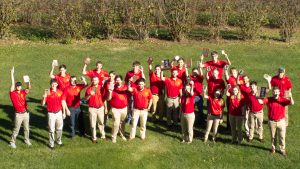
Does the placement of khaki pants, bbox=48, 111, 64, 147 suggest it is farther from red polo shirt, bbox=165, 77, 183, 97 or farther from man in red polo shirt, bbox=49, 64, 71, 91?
red polo shirt, bbox=165, 77, 183, 97

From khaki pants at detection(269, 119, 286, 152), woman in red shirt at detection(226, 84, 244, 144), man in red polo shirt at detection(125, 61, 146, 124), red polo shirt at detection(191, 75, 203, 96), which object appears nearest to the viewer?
khaki pants at detection(269, 119, 286, 152)

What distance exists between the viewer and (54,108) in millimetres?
13453

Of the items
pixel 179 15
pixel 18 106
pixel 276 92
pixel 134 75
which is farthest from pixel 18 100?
pixel 179 15

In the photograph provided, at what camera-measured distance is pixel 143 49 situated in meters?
24.4

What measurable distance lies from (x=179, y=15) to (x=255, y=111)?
12.5 meters

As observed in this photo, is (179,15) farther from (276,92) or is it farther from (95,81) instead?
(276,92)

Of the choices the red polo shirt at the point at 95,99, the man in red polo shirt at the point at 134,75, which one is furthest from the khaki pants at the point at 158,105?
the red polo shirt at the point at 95,99

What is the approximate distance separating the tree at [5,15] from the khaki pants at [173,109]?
13213mm

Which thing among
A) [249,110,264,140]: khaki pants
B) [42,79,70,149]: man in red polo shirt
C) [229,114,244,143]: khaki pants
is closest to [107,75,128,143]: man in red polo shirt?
[42,79,70,149]: man in red polo shirt

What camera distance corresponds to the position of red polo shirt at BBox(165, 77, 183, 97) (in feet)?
48.8

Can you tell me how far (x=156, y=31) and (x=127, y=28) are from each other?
5.72 feet

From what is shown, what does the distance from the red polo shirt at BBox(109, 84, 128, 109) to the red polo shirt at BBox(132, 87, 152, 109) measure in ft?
1.08

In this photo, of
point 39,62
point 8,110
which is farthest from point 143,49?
point 8,110

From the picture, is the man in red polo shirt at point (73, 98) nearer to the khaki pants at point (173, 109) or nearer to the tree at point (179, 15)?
the khaki pants at point (173, 109)
